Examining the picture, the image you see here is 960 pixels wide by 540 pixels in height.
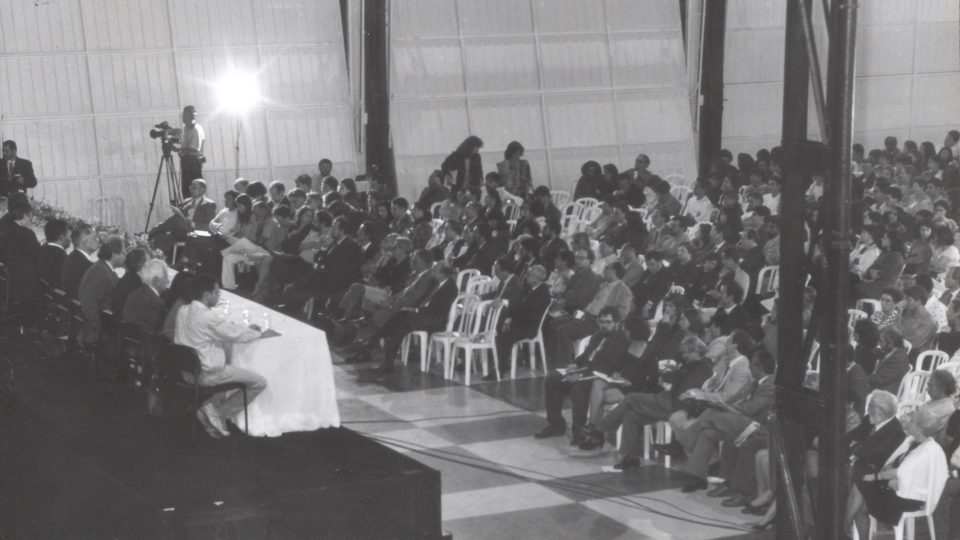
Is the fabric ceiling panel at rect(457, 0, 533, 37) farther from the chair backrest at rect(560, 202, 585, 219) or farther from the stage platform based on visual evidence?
the stage platform

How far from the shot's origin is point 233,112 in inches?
637

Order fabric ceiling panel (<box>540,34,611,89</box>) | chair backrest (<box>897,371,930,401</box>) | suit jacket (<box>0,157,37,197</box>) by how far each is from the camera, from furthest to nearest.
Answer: fabric ceiling panel (<box>540,34,611,89</box>) < suit jacket (<box>0,157,37,197</box>) < chair backrest (<box>897,371,930,401</box>)

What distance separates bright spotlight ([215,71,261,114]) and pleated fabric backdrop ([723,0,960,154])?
22.6ft

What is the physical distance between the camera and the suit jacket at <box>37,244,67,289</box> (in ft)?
33.5

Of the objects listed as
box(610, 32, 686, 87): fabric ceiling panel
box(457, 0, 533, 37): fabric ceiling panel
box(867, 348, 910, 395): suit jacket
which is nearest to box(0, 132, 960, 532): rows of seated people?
box(867, 348, 910, 395): suit jacket

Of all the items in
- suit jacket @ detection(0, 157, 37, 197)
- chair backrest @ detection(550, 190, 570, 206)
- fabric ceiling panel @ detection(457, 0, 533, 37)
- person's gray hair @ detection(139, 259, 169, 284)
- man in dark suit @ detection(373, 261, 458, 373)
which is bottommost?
man in dark suit @ detection(373, 261, 458, 373)

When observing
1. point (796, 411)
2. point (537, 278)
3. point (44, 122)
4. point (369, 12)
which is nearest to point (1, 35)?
point (44, 122)

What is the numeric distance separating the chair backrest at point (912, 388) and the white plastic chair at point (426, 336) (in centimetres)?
388

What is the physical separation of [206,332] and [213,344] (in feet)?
0.31

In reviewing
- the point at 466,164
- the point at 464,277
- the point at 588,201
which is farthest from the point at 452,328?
the point at 466,164

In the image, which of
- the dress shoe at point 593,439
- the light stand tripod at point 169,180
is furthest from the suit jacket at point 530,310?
the light stand tripod at point 169,180

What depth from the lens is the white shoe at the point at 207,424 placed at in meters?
7.35

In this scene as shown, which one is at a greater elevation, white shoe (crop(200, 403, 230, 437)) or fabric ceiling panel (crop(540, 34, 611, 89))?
fabric ceiling panel (crop(540, 34, 611, 89))

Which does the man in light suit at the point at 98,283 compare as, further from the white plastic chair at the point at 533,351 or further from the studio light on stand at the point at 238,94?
the studio light on stand at the point at 238,94
